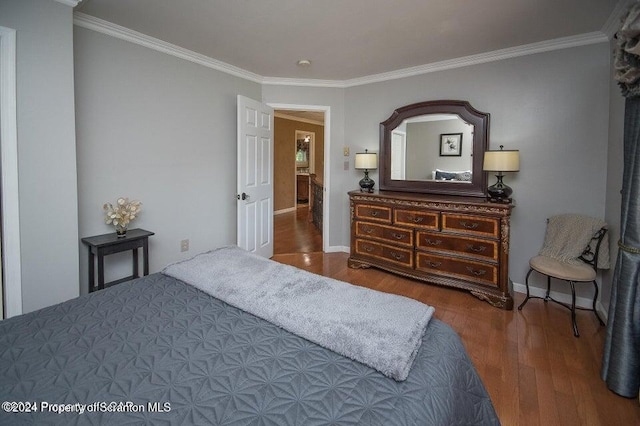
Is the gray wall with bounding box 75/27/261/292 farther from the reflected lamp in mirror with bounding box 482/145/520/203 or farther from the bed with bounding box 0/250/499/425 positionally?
the reflected lamp in mirror with bounding box 482/145/520/203

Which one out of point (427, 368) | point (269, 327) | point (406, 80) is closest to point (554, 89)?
point (406, 80)

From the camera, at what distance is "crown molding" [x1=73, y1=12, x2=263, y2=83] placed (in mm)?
2637

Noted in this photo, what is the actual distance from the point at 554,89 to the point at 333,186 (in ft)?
9.07

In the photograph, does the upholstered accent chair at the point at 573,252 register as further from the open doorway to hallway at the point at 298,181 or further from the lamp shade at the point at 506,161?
the open doorway to hallway at the point at 298,181

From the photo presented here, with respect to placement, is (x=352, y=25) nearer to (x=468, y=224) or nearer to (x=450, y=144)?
(x=450, y=144)

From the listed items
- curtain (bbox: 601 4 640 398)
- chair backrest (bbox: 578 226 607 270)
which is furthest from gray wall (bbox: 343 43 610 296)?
curtain (bbox: 601 4 640 398)

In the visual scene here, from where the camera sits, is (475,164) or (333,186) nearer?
(475,164)

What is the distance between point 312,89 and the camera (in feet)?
14.9

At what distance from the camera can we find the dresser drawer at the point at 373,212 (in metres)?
3.67

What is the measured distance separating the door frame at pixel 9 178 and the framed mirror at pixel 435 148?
357 centimetres

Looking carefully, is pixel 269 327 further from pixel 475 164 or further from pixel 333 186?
pixel 333 186

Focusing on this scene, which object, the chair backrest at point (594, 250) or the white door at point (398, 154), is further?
the white door at point (398, 154)

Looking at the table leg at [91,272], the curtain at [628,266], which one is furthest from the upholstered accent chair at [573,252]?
the table leg at [91,272]

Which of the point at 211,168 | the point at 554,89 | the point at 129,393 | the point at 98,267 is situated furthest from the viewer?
the point at 211,168
